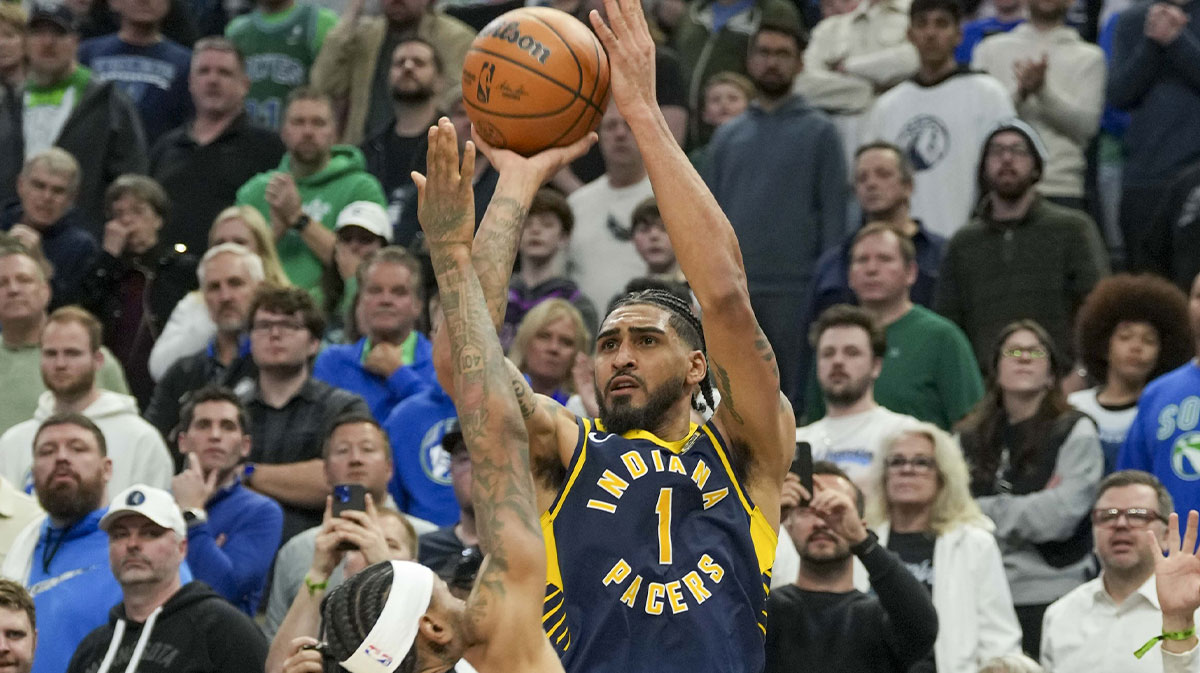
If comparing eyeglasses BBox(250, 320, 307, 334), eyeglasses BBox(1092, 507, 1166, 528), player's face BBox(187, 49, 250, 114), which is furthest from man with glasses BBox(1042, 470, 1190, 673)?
player's face BBox(187, 49, 250, 114)

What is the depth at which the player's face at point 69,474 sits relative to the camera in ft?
29.2


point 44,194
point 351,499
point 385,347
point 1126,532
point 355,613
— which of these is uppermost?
point 44,194

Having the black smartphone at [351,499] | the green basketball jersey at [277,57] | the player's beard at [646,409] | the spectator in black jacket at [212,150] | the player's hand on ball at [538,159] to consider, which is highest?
the green basketball jersey at [277,57]

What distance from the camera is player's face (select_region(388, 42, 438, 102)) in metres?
12.9

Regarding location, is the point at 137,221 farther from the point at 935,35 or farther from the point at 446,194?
the point at 446,194

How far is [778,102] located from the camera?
1235cm

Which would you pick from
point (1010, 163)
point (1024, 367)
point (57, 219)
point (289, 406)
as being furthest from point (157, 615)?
point (1010, 163)

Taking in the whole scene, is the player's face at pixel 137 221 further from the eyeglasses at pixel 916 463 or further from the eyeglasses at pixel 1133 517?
the eyeglasses at pixel 1133 517

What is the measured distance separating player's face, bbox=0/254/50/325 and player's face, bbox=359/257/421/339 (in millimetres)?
1845

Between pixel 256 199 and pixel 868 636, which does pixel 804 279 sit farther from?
pixel 868 636

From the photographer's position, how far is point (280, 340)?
10.2 meters

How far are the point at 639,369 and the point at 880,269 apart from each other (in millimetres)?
5136

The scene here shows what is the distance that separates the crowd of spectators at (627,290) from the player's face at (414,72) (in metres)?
0.04

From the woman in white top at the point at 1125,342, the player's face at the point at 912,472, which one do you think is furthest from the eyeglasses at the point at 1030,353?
the player's face at the point at 912,472
